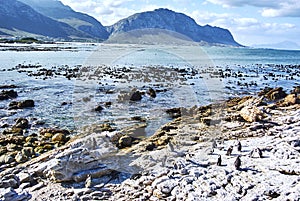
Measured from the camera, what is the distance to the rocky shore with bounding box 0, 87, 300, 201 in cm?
1385

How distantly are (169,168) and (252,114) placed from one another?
11.2 metres

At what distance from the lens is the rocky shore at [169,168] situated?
13.9 metres

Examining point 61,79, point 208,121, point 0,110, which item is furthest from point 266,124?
point 61,79

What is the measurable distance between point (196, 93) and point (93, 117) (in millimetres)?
17613

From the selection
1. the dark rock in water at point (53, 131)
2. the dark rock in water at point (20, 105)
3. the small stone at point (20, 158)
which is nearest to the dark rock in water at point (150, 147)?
the small stone at point (20, 158)

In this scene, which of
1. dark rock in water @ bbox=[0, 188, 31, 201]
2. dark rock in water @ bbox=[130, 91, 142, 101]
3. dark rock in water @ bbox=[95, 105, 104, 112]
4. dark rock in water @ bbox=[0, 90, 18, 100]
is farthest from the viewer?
dark rock in water @ bbox=[130, 91, 142, 101]

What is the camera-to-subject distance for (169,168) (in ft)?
52.9

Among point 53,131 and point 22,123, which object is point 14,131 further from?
point 53,131

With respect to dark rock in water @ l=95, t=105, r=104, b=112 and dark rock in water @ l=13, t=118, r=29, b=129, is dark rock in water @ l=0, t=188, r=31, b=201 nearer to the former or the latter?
dark rock in water @ l=13, t=118, r=29, b=129

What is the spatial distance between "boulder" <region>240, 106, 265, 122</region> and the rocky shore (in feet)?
5.60

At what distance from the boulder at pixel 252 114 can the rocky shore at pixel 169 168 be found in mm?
1707

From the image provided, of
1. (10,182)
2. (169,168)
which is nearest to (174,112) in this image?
(169,168)

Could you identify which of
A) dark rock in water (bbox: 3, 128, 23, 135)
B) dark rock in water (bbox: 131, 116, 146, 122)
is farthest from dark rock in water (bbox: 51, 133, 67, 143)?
dark rock in water (bbox: 131, 116, 146, 122)

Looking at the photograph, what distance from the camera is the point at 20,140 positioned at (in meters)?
22.6
